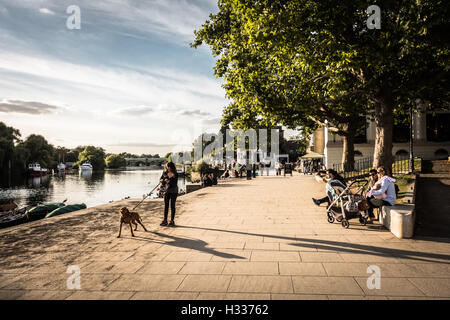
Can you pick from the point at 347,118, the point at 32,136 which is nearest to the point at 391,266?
the point at 347,118

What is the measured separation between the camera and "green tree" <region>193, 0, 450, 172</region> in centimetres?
874

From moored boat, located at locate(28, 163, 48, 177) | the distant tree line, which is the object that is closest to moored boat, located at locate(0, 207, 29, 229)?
the distant tree line

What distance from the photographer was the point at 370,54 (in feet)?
29.7

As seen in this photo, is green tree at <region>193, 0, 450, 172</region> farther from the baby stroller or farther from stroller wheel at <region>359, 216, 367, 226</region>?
stroller wheel at <region>359, 216, 367, 226</region>

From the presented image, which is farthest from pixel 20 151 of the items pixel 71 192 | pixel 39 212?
pixel 39 212

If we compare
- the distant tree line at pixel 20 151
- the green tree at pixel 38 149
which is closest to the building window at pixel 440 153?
the distant tree line at pixel 20 151

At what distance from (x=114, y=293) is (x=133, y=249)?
203 cm

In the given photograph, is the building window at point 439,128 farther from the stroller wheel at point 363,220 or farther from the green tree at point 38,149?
the green tree at point 38,149

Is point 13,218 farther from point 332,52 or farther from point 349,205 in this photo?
point 332,52

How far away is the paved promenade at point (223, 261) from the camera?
3.79 m

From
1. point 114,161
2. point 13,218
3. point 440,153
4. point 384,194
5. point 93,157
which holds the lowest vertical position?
point 13,218

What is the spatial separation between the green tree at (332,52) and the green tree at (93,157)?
489ft

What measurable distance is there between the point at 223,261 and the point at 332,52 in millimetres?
8071

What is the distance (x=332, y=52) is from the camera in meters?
9.48
